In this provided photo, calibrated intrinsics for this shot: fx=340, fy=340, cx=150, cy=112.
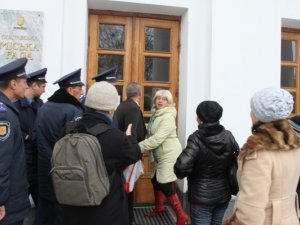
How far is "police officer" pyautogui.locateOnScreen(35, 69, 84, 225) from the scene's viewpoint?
3012 millimetres

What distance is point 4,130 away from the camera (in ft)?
7.07

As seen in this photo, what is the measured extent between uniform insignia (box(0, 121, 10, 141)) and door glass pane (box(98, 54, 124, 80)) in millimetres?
2590

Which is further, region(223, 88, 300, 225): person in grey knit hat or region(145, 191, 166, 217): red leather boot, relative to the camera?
region(145, 191, 166, 217): red leather boot

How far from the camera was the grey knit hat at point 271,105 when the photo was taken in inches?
75.8

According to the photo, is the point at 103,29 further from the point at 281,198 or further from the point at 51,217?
the point at 281,198

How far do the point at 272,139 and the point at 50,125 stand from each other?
192 cm

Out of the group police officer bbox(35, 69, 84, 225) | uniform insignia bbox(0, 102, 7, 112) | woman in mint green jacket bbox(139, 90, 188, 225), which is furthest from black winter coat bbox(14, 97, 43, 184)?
woman in mint green jacket bbox(139, 90, 188, 225)

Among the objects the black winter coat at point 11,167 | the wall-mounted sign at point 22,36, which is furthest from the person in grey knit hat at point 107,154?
the wall-mounted sign at point 22,36

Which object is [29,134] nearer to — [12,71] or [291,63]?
[12,71]

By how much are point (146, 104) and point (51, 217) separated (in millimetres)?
2112

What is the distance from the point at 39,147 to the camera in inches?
122

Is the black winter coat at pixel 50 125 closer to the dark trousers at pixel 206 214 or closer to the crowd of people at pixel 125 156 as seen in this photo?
the crowd of people at pixel 125 156

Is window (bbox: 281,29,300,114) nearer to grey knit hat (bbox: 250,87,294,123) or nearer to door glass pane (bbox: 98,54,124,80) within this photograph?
door glass pane (bbox: 98,54,124,80)

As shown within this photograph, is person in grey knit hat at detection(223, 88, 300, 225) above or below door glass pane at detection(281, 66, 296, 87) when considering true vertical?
below
